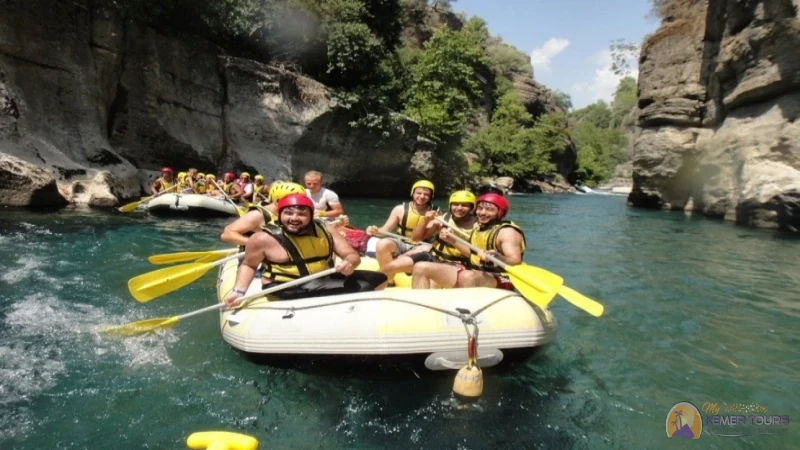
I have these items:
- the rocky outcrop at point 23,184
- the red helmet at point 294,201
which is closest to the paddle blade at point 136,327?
the red helmet at point 294,201

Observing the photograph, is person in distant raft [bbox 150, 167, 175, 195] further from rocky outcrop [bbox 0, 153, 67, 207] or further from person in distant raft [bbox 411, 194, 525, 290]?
person in distant raft [bbox 411, 194, 525, 290]

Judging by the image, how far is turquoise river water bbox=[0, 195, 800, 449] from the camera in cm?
300

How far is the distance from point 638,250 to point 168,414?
29.1 ft

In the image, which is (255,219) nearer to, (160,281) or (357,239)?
(160,281)

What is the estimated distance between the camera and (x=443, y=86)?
25.0 m

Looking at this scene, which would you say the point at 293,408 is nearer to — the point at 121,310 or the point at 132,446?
the point at 132,446

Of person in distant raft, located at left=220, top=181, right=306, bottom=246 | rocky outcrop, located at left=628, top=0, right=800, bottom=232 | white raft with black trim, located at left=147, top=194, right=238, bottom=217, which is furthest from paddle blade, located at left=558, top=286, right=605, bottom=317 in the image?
rocky outcrop, located at left=628, top=0, right=800, bottom=232

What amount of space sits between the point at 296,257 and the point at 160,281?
139cm

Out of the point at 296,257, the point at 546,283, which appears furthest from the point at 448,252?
the point at 296,257

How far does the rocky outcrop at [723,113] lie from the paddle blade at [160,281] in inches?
530

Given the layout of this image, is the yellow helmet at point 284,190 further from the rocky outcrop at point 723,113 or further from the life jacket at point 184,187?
the rocky outcrop at point 723,113

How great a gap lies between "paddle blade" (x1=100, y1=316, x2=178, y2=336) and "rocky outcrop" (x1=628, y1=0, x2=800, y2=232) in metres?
13.8

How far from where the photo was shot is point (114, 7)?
1323 cm
